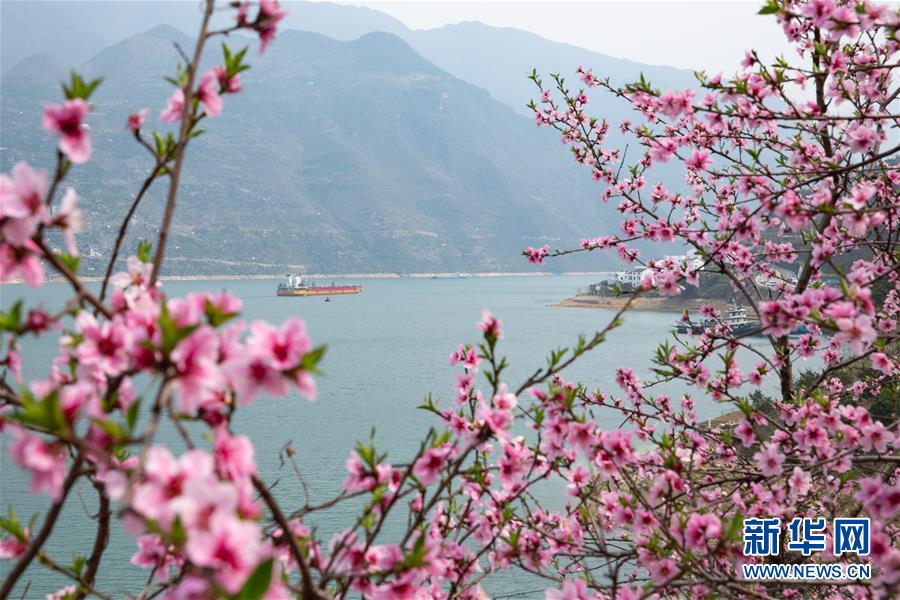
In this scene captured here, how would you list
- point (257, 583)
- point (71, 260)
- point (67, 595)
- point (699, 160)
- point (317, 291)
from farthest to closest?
point (317, 291)
point (699, 160)
point (67, 595)
point (71, 260)
point (257, 583)

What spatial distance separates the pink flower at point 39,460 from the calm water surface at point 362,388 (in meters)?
0.37

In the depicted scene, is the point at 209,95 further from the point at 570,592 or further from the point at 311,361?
the point at 570,592

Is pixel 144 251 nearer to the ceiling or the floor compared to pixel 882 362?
nearer to the ceiling

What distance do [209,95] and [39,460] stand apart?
117 cm

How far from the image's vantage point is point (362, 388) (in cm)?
3869

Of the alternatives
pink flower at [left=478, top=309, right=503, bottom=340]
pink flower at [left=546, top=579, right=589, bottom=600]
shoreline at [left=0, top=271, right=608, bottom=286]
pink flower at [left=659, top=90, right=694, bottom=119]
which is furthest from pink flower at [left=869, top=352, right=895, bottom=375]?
shoreline at [left=0, top=271, right=608, bottom=286]

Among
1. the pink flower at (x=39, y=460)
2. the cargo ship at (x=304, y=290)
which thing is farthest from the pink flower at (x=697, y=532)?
the cargo ship at (x=304, y=290)

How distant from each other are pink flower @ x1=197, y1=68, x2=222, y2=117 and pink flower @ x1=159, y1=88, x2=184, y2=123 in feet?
0.25

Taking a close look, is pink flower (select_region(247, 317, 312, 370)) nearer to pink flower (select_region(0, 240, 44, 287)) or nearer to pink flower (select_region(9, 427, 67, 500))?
pink flower (select_region(9, 427, 67, 500))

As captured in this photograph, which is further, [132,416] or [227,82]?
[227,82]

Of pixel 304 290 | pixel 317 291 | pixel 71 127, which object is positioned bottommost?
pixel 71 127

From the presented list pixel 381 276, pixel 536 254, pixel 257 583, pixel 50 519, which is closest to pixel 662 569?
pixel 257 583

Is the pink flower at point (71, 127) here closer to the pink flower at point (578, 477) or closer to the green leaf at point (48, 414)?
the green leaf at point (48, 414)

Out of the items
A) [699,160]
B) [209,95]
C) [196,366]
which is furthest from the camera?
[699,160]
